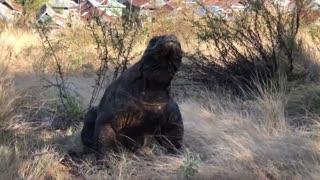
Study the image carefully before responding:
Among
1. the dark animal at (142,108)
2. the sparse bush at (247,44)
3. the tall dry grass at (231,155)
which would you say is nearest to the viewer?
the tall dry grass at (231,155)

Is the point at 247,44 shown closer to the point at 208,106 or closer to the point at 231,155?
the point at 208,106

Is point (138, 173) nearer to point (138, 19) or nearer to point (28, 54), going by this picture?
point (138, 19)

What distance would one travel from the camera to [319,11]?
8.65 metres

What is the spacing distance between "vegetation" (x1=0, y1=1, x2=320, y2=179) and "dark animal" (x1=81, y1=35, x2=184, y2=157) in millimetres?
103

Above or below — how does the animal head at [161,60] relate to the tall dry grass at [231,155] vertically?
above

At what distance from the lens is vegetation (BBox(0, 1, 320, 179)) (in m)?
4.00

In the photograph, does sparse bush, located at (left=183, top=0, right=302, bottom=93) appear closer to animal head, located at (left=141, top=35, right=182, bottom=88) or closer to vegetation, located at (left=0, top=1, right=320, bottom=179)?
vegetation, located at (left=0, top=1, right=320, bottom=179)

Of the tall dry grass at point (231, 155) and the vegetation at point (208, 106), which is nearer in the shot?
the tall dry grass at point (231, 155)

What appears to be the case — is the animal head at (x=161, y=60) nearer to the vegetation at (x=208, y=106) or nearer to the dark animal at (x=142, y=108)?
the dark animal at (x=142, y=108)

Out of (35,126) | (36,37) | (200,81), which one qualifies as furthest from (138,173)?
(36,37)

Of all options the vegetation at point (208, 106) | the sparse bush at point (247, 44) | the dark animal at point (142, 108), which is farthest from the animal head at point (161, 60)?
the sparse bush at point (247, 44)

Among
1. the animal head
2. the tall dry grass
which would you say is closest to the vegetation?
the tall dry grass

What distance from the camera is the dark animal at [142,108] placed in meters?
3.98

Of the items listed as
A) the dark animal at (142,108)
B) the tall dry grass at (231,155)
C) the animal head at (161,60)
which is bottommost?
the tall dry grass at (231,155)
